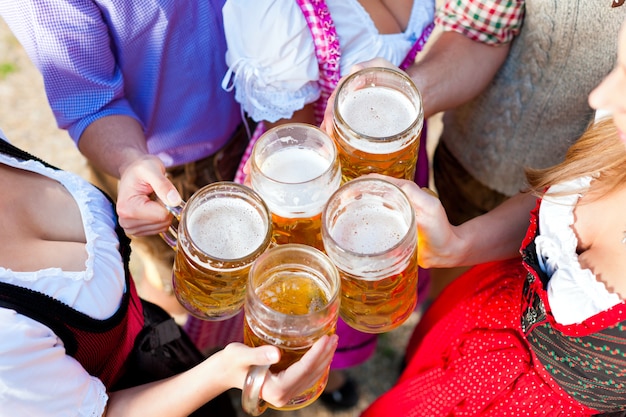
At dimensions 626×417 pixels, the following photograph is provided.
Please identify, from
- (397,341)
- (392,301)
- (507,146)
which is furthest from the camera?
(397,341)

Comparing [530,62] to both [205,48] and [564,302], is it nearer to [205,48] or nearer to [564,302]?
[564,302]

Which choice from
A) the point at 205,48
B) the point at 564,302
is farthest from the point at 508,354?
the point at 205,48

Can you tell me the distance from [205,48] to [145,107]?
0.21 metres

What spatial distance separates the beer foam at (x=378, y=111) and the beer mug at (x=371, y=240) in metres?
0.12

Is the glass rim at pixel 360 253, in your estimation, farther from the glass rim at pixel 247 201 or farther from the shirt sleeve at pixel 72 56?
the shirt sleeve at pixel 72 56

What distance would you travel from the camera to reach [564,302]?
122 cm

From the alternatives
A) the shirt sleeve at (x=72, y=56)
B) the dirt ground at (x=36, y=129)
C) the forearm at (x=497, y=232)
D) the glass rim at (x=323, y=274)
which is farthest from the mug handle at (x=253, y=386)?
the dirt ground at (x=36, y=129)

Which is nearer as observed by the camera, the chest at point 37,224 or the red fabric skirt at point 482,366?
the chest at point 37,224

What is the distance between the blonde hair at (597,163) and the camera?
49.0 inches

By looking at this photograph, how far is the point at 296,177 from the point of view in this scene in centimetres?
115

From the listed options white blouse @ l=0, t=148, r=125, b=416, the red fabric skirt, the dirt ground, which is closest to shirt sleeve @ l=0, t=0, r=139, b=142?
white blouse @ l=0, t=148, r=125, b=416

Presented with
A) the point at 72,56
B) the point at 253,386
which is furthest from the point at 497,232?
the point at 72,56

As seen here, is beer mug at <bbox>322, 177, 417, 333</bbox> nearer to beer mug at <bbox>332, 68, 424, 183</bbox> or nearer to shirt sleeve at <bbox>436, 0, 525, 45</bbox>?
beer mug at <bbox>332, 68, 424, 183</bbox>

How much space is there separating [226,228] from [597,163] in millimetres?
693
